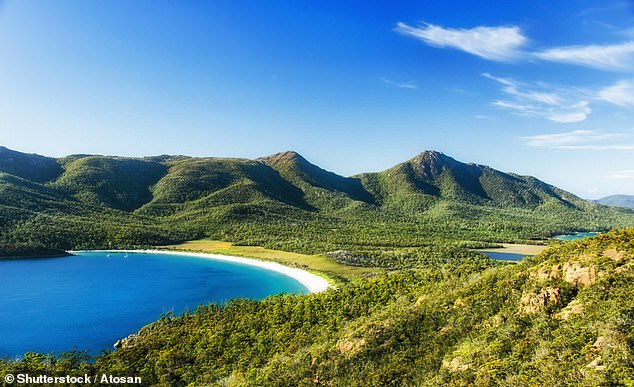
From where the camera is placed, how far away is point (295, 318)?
4066 centimetres

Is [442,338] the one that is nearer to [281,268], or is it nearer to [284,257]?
[281,268]

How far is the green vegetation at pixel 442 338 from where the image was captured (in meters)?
16.9

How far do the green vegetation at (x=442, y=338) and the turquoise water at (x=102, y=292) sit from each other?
20.6 metres

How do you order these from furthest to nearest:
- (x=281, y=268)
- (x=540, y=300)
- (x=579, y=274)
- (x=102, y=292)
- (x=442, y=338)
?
(x=281, y=268)
(x=102, y=292)
(x=442, y=338)
(x=540, y=300)
(x=579, y=274)

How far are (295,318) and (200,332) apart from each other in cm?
1126

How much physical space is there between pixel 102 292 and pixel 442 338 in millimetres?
83818

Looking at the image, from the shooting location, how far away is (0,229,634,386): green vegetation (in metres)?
16.9

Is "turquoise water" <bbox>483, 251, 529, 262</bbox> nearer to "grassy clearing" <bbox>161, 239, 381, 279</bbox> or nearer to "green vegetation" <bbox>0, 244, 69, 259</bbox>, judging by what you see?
"grassy clearing" <bbox>161, 239, 381, 279</bbox>

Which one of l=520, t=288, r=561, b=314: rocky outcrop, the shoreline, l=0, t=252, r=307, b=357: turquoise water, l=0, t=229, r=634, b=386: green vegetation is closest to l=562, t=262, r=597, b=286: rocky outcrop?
l=0, t=229, r=634, b=386: green vegetation

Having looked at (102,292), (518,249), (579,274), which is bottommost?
(102,292)

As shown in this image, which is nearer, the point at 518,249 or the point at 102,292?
the point at 102,292

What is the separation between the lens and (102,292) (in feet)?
271

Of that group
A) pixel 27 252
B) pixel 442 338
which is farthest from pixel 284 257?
pixel 442 338

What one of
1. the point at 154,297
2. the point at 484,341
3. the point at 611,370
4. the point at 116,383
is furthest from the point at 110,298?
the point at 611,370
